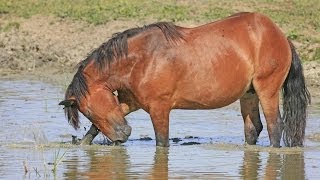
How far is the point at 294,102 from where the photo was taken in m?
11.6

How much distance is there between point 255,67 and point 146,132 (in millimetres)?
2072

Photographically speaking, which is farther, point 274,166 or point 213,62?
point 213,62

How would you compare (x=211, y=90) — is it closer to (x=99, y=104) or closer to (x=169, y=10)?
(x=99, y=104)

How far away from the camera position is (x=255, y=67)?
1129 cm

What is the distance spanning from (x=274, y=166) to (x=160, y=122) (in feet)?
5.49

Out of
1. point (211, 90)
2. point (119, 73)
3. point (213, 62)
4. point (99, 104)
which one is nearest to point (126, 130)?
point (99, 104)

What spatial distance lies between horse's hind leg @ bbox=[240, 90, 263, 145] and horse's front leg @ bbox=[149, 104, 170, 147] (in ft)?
3.84

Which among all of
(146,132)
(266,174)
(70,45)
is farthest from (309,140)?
(70,45)

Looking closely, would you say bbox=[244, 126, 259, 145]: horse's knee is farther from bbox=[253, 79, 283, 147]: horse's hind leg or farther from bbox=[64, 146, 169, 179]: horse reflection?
bbox=[64, 146, 169, 179]: horse reflection

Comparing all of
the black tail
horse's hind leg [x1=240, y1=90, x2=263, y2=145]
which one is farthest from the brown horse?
horse's hind leg [x1=240, y1=90, x2=263, y2=145]

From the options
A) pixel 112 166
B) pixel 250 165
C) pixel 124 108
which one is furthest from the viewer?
pixel 124 108

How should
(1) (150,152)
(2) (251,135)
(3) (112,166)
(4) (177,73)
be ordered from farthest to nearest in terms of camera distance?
(2) (251,135) < (4) (177,73) < (1) (150,152) < (3) (112,166)

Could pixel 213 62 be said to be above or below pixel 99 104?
above

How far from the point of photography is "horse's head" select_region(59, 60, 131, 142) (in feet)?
36.3
